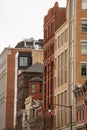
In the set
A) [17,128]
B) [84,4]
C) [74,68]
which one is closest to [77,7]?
[84,4]

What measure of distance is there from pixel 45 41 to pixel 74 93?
38615 mm

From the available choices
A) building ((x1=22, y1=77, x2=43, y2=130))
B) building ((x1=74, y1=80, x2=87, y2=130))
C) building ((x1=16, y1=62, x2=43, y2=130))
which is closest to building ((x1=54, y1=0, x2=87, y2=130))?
building ((x1=74, y1=80, x2=87, y2=130))

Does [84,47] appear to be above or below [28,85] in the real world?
above

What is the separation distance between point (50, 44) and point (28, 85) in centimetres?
4080

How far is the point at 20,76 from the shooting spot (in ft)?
609

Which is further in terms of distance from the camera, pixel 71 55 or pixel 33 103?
pixel 33 103

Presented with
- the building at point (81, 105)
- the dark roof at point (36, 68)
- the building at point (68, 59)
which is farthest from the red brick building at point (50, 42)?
the dark roof at point (36, 68)

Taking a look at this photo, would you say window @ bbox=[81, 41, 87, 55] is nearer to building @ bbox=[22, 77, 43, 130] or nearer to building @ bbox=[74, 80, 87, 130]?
building @ bbox=[74, 80, 87, 130]

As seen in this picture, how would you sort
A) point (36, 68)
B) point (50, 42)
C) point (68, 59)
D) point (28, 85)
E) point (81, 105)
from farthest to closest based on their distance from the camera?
point (36, 68) → point (28, 85) → point (50, 42) → point (68, 59) → point (81, 105)

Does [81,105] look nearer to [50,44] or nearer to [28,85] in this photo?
[50,44]

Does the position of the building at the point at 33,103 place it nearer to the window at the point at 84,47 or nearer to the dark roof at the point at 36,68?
the dark roof at the point at 36,68

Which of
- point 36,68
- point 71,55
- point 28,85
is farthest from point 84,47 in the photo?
point 36,68

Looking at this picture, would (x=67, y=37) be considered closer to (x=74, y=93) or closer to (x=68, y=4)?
(x=68, y=4)

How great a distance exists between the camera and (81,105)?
102 metres
